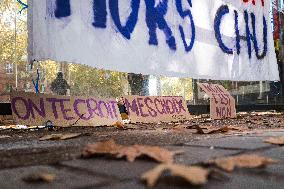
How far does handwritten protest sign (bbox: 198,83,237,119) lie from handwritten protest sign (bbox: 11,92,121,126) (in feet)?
4.35

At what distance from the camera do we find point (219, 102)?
14.3 ft

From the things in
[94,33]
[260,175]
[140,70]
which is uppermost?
[94,33]

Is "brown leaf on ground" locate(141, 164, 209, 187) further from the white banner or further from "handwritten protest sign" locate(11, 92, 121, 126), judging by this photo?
"handwritten protest sign" locate(11, 92, 121, 126)

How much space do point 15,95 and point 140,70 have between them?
1.25 meters

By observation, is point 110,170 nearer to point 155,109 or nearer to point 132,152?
point 132,152

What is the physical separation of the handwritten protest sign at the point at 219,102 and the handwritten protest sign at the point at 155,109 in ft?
1.06

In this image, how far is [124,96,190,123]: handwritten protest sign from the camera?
359 centimetres

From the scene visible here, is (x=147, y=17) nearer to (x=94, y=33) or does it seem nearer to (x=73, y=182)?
(x=94, y=33)

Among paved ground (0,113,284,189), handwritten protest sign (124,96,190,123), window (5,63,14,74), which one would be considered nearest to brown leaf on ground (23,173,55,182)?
paved ground (0,113,284,189)

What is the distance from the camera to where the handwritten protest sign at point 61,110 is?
111 inches

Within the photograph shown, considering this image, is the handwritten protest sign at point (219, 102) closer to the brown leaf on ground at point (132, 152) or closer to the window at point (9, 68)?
the brown leaf on ground at point (132, 152)

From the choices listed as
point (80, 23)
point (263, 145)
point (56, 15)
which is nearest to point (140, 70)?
point (80, 23)

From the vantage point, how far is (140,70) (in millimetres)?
3486

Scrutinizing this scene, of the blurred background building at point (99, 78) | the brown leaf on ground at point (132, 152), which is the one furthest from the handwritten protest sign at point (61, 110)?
the brown leaf on ground at point (132, 152)
